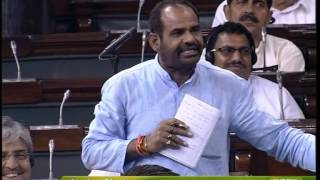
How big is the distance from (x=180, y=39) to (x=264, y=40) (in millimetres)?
1040

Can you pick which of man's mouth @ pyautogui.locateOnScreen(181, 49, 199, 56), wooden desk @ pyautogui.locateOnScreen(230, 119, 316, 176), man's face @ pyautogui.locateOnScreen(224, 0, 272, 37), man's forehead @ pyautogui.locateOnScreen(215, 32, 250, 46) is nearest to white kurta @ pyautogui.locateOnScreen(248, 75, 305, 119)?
man's forehead @ pyautogui.locateOnScreen(215, 32, 250, 46)

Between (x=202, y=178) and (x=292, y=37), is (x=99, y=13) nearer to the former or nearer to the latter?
(x=292, y=37)

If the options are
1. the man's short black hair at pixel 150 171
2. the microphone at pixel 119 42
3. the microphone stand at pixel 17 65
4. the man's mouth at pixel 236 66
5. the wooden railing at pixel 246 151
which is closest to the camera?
the man's short black hair at pixel 150 171

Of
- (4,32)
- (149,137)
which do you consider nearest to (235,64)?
(149,137)

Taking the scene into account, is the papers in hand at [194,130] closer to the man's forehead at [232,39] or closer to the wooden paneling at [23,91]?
the man's forehead at [232,39]

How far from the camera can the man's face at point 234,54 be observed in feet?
8.78

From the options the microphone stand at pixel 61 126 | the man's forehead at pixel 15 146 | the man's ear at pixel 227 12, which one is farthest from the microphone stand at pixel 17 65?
Answer: the man's forehead at pixel 15 146

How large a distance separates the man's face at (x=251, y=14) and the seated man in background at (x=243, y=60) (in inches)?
14.4

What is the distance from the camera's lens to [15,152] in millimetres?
2111

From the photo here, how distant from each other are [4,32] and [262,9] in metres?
1.09

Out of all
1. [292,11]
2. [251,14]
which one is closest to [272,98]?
[251,14]

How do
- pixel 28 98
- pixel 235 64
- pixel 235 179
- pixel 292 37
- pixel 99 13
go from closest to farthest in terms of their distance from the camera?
pixel 235 179, pixel 235 64, pixel 28 98, pixel 292 37, pixel 99 13

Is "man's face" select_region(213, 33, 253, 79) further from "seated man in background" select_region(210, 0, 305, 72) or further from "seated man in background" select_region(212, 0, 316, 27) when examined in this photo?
"seated man in background" select_region(212, 0, 316, 27)

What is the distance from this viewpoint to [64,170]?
8.87 ft
